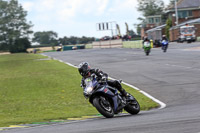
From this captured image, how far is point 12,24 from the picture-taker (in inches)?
5197

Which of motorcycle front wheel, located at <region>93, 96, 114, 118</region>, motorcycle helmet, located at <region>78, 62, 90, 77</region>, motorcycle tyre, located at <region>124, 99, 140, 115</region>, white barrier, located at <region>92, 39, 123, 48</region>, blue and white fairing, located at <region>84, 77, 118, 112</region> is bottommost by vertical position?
white barrier, located at <region>92, 39, 123, 48</region>

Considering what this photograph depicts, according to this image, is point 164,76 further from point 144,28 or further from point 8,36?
point 8,36

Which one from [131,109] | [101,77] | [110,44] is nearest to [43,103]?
[131,109]

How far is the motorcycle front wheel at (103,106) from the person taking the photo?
33.7ft

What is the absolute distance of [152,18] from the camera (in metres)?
122

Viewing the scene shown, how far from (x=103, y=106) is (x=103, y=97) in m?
0.26

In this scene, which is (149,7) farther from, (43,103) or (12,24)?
(43,103)

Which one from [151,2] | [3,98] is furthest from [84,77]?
[151,2]

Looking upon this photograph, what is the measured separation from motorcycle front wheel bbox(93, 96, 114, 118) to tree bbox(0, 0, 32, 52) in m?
120

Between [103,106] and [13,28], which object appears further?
[13,28]

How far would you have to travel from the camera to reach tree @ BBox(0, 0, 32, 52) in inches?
5079

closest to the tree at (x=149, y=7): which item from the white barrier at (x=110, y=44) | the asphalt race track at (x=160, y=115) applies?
the white barrier at (x=110, y=44)

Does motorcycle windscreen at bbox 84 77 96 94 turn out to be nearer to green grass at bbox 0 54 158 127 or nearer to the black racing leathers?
the black racing leathers

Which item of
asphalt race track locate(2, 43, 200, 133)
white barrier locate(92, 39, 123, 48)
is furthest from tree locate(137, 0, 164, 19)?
asphalt race track locate(2, 43, 200, 133)
